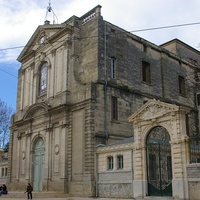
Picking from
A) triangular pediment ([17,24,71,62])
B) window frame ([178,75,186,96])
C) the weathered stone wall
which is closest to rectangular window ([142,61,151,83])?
window frame ([178,75,186,96])

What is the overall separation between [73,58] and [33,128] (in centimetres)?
700

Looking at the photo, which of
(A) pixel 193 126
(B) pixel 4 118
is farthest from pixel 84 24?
(B) pixel 4 118

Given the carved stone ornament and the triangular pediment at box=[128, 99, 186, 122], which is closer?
the triangular pediment at box=[128, 99, 186, 122]

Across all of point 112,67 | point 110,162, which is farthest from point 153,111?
point 112,67

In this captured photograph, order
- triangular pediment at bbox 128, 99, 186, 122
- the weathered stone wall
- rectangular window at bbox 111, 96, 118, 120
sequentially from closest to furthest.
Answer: the weathered stone wall
triangular pediment at bbox 128, 99, 186, 122
rectangular window at bbox 111, 96, 118, 120

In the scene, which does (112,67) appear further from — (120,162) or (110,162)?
(120,162)

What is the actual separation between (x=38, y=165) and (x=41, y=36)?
11.5 metres

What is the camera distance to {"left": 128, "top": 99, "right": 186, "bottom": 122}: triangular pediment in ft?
57.9

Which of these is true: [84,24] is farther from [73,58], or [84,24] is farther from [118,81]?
[118,81]

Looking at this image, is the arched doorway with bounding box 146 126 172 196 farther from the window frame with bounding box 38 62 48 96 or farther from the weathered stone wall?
the window frame with bounding box 38 62 48 96

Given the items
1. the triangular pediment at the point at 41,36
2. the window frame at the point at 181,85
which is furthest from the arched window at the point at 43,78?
the window frame at the point at 181,85

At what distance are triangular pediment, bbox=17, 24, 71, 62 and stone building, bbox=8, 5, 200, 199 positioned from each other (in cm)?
9

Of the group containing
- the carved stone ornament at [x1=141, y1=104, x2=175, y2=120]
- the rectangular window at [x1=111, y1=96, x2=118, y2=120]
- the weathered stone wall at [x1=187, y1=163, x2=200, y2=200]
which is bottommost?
the weathered stone wall at [x1=187, y1=163, x2=200, y2=200]

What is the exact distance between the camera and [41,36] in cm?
3116
